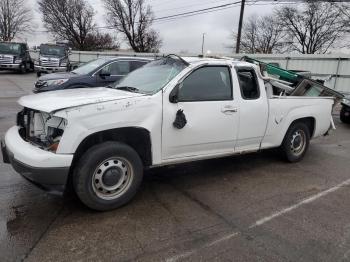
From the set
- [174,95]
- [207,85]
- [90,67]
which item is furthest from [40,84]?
[174,95]

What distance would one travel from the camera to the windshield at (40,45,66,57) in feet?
82.7

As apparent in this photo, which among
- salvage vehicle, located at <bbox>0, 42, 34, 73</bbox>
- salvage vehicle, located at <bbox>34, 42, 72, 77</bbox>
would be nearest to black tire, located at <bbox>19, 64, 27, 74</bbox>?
salvage vehicle, located at <bbox>0, 42, 34, 73</bbox>

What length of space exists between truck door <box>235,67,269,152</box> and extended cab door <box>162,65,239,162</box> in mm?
160

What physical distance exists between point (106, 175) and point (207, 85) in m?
1.84

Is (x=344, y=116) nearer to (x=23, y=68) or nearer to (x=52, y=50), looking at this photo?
(x=52, y=50)

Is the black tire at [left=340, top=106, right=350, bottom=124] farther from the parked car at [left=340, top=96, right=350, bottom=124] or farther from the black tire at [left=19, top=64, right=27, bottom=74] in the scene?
the black tire at [left=19, top=64, right=27, bottom=74]

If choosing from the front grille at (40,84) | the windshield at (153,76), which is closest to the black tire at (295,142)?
the windshield at (153,76)

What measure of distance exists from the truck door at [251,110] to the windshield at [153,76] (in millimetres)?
1001

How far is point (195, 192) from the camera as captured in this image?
465cm

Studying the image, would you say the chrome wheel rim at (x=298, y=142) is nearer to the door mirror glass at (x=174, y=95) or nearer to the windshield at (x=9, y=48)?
the door mirror glass at (x=174, y=95)

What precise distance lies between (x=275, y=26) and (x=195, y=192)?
175 ft

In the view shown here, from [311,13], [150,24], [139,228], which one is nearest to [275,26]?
[311,13]

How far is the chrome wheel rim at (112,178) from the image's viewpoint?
3871 mm

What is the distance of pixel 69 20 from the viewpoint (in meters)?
52.3
